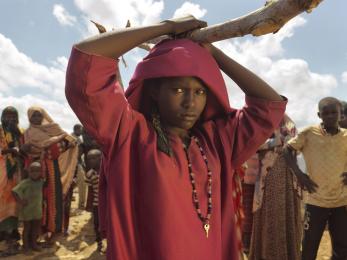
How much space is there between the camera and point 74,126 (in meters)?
11.2

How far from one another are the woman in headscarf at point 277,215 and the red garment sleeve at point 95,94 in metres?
4.14

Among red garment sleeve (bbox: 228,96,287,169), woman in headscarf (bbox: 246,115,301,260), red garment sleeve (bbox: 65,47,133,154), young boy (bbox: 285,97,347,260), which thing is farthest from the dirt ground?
red garment sleeve (bbox: 65,47,133,154)

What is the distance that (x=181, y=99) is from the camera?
1.69 metres

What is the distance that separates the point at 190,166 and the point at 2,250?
5536 millimetres

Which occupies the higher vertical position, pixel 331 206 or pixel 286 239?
pixel 331 206

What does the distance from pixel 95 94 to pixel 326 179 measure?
339 centimetres

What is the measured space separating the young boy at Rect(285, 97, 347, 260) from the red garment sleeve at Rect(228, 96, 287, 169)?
2.44 meters

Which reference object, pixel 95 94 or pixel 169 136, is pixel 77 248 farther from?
pixel 95 94

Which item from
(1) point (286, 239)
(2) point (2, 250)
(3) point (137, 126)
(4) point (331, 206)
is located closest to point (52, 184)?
(2) point (2, 250)

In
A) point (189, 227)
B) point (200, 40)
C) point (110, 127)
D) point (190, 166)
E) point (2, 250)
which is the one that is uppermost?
point (200, 40)

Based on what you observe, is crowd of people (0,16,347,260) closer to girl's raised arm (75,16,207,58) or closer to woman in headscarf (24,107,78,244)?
girl's raised arm (75,16,207,58)

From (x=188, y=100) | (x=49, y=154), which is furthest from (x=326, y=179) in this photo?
(x=49, y=154)

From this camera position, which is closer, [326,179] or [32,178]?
[326,179]

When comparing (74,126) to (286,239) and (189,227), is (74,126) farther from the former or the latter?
(189,227)
